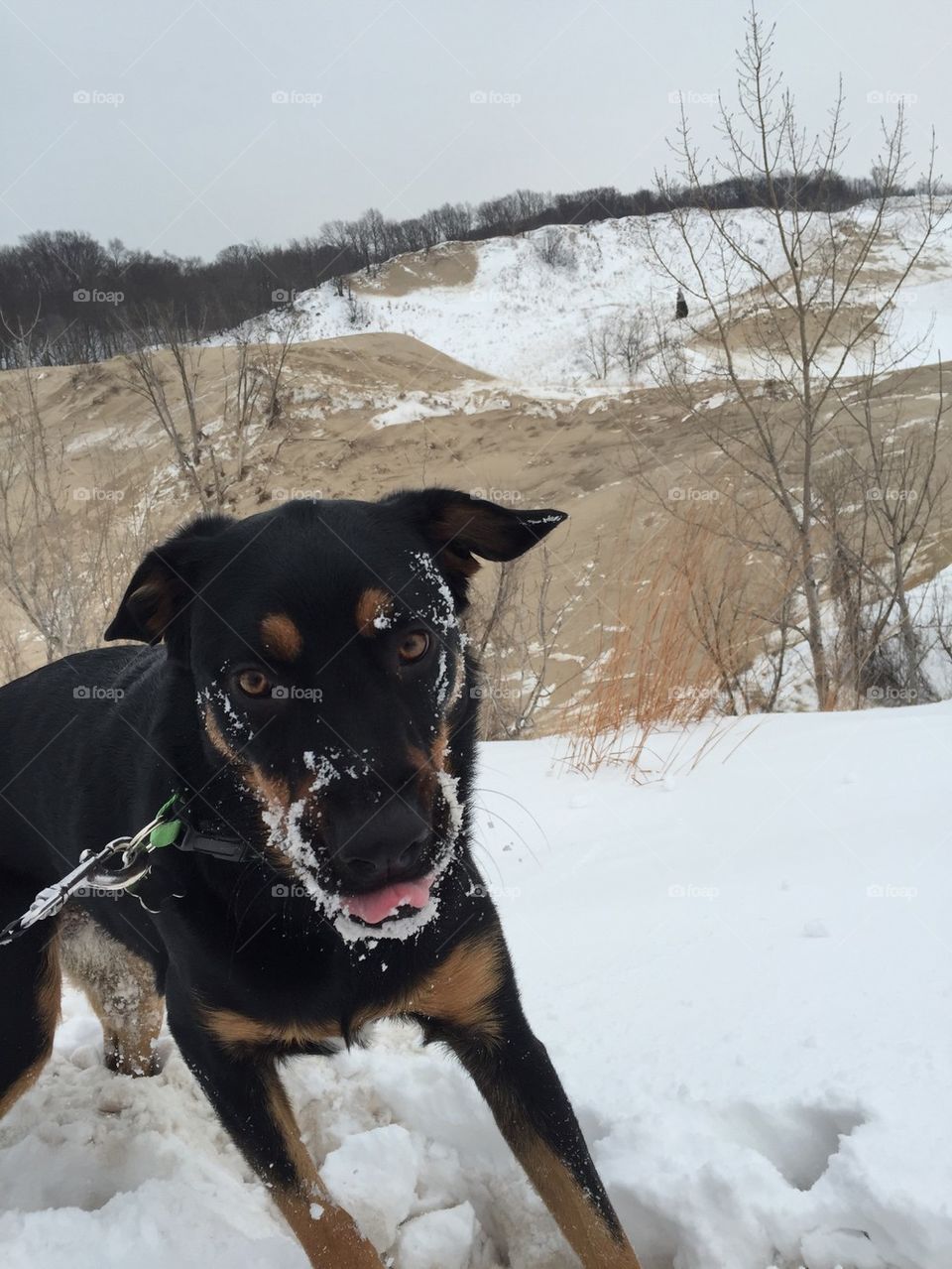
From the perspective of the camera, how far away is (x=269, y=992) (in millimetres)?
1816

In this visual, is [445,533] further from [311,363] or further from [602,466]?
[311,363]

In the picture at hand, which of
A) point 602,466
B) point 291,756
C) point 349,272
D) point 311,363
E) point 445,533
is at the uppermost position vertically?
point 349,272

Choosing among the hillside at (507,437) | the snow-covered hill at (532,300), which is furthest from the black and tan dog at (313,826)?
the snow-covered hill at (532,300)

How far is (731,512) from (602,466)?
61.8ft

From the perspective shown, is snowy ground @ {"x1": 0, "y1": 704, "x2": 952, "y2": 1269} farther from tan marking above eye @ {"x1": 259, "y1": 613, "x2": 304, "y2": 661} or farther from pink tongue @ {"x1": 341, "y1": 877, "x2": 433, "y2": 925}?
tan marking above eye @ {"x1": 259, "y1": 613, "x2": 304, "y2": 661}

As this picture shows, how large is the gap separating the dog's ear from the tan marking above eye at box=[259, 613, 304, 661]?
55 cm

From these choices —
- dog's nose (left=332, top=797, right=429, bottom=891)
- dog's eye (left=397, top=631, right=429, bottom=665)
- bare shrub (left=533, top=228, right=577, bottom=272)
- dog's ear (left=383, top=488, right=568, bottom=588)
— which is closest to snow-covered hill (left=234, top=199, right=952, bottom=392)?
bare shrub (left=533, top=228, right=577, bottom=272)

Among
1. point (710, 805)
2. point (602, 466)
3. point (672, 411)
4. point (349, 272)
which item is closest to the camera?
point (710, 805)

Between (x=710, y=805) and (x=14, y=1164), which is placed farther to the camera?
(x=710, y=805)

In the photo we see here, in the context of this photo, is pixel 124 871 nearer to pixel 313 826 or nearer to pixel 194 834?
pixel 194 834

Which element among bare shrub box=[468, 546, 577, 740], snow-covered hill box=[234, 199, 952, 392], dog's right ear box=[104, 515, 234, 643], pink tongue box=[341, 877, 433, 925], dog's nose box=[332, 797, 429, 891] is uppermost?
snow-covered hill box=[234, 199, 952, 392]

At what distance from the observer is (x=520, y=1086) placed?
75.6 inches

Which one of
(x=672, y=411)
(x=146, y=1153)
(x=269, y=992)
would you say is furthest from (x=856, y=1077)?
(x=672, y=411)

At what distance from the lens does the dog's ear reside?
82.7 inches
